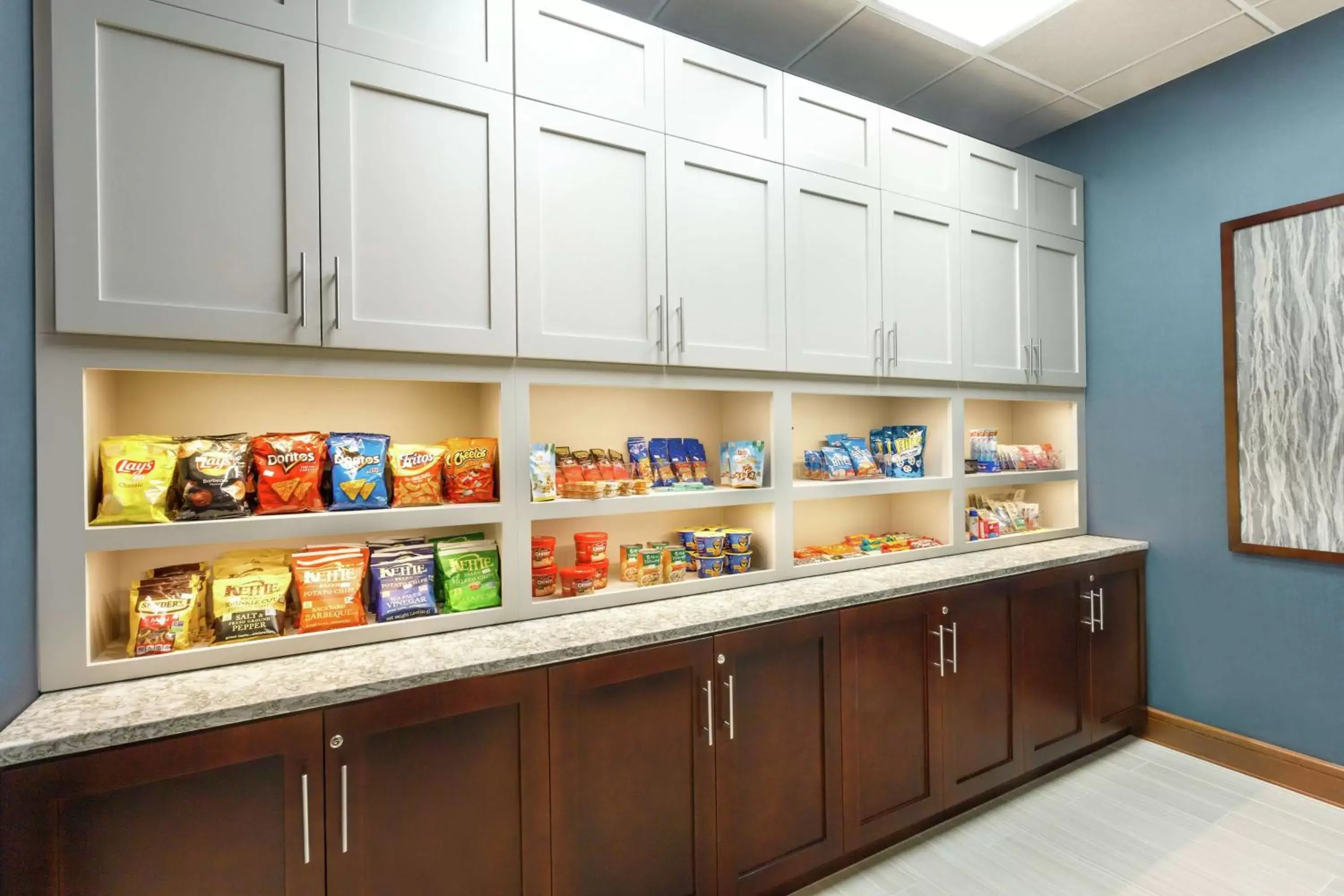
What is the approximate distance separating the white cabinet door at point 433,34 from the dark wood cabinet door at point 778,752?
1765mm

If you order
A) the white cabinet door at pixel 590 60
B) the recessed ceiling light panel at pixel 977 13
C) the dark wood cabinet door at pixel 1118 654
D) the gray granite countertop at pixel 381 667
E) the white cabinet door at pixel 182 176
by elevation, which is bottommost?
the dark wood cabinet door at pixel 1118 654

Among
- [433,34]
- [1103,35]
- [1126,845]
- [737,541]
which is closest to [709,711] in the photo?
[737,541]

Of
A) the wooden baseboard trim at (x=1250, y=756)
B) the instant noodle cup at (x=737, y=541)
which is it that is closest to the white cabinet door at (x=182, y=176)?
the instant noodle cup at (x=737, y=541)

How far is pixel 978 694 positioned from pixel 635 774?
147 cm

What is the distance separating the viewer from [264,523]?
1.53m

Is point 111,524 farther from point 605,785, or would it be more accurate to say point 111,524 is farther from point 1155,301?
point 1155,301

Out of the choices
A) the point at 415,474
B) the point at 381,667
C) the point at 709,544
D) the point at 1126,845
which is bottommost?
the point at 1126,845

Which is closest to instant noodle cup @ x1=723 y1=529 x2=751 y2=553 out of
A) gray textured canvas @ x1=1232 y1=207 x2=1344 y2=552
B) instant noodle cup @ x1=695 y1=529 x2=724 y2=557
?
instant noodle cup @ x1=695 y1=529 x2=724 y2=557

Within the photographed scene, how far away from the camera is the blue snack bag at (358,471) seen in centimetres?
165

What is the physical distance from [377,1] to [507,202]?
58cm

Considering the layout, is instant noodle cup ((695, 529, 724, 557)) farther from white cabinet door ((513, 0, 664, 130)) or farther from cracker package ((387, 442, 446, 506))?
white cabinet door ((513, 0, 664, 130))

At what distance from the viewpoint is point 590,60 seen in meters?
1.93

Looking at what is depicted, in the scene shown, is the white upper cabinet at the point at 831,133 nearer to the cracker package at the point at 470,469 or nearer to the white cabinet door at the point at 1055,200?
the white cabinet door at the point at 1055,200

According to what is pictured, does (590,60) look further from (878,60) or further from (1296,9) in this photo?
(1296,9)
